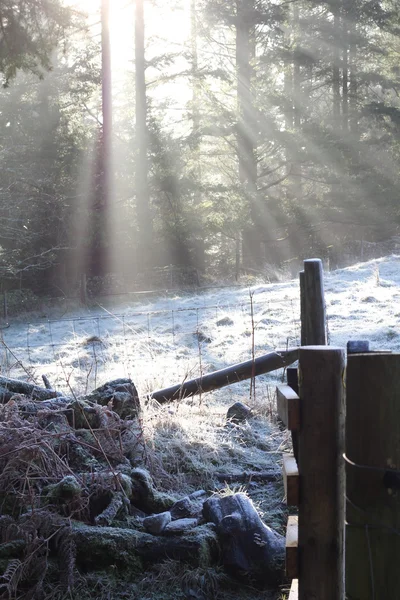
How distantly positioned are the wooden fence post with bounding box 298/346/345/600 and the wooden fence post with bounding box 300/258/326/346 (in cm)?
255

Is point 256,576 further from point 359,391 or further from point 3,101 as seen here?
point 3,101

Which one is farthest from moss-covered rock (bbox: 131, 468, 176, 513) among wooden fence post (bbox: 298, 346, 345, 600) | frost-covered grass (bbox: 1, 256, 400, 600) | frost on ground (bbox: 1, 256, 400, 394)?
wooden fence post (bbox: 298, 346, 345, 600)

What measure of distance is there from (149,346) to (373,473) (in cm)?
891

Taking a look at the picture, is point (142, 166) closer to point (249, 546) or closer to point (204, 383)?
point (204, 383)

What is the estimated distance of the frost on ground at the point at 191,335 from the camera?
8.87m

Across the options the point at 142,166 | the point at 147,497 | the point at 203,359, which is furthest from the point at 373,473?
the point at 142,166

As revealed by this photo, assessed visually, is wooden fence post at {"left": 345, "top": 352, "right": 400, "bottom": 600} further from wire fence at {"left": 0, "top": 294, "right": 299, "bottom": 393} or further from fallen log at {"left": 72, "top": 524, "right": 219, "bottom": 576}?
wire fence at {"left": 0, "top": 294, "right": 299, "bottom": 393}

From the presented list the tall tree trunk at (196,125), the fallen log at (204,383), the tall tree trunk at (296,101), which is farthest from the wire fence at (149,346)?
the tall tree trunk at (296,101)

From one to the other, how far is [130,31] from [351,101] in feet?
34.6

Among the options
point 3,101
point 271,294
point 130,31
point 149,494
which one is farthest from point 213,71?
point 149,494

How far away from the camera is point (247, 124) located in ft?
78.8

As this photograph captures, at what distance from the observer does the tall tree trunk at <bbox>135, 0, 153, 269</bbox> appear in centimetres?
2247

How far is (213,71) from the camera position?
23859 mm

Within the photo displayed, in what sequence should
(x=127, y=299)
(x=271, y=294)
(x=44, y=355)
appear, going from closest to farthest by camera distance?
1. (x=44, y=355)
2. (x=271, y=294)
3. (x=127, y=299)
